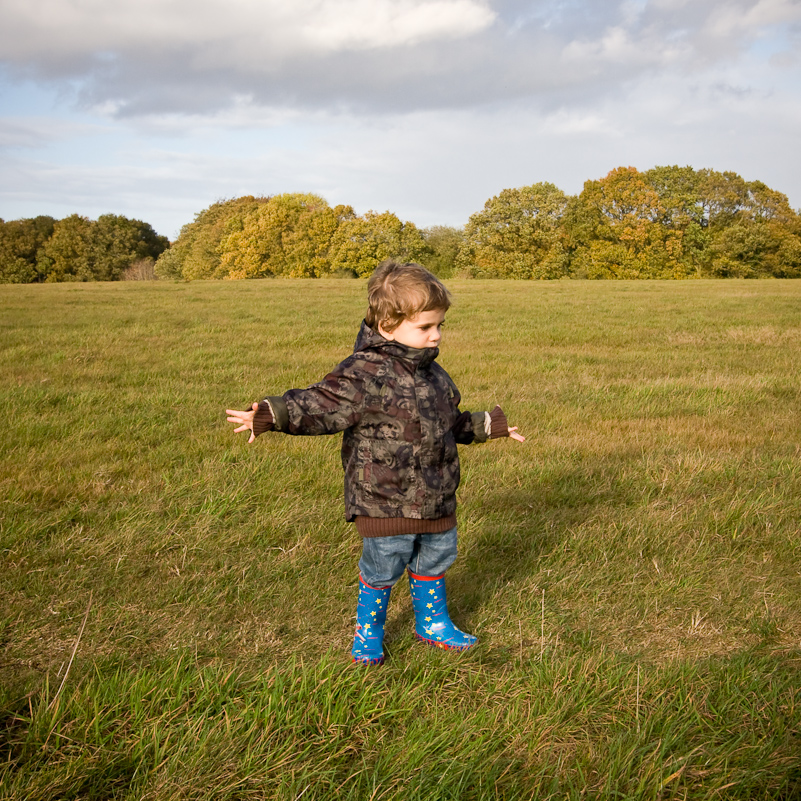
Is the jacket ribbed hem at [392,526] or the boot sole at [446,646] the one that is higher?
the jacket ribbed hem at [392,526]

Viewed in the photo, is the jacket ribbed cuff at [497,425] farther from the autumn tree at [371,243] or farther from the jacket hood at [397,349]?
the autumn tree at [371,243]

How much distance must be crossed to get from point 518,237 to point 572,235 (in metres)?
4.33

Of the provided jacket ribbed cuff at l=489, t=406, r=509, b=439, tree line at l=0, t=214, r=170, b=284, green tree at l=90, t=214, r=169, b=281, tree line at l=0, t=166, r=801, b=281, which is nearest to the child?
jacket ribbed cuff at l=489, t=406, r=509, b=439

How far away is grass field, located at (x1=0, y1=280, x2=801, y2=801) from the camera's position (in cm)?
247

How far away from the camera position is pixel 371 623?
10.6 ft

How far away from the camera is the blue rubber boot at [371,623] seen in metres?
3.22

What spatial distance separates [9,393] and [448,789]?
729 centimetres

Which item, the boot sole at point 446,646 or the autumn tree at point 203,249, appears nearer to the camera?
the boot sole at point 446,646

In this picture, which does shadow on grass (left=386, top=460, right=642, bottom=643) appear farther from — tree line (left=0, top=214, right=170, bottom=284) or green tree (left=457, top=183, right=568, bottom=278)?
tree line (left=0, top=214, right=170, bottom=284)

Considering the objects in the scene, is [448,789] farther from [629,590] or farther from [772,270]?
[772,270]

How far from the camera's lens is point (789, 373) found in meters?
10.5

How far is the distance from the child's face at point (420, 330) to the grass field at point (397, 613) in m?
1.36

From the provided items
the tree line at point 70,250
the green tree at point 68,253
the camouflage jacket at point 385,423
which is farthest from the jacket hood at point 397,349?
the green tree at point 68,253

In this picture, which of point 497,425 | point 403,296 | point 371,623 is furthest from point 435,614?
point 403,296
